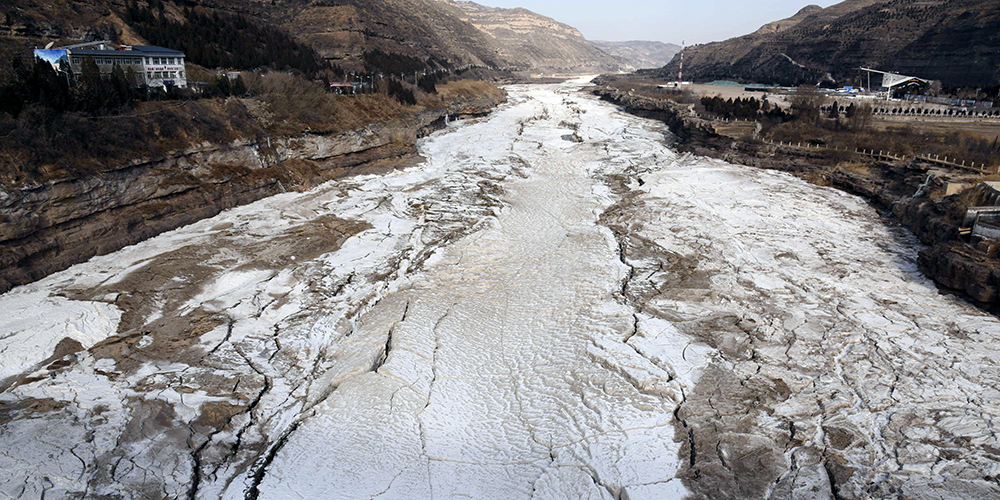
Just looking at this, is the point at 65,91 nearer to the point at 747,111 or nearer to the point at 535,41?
the point at 747,111

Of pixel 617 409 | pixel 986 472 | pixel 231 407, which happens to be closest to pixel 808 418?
pixel 986 472

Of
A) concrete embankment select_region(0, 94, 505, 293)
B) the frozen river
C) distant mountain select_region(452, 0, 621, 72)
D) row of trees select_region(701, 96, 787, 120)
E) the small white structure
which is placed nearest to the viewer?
the frozen river

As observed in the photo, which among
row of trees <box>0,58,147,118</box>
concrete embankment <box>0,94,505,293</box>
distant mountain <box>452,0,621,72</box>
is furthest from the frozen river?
distant mountain <box>452,0,621,72</box>

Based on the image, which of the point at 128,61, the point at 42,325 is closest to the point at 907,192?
the point at 42,325

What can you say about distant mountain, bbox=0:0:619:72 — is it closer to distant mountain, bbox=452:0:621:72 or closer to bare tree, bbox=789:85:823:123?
distant mountain, bbox=452:0:621:72

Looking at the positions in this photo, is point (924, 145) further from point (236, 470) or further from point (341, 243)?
point (236, 470)

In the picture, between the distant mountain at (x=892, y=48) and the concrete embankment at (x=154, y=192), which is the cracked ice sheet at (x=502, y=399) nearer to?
the concrete embankment at (x=154, y=192)

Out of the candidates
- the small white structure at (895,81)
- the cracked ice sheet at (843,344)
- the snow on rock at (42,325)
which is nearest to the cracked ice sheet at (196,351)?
the snow on rock at (42,325)
